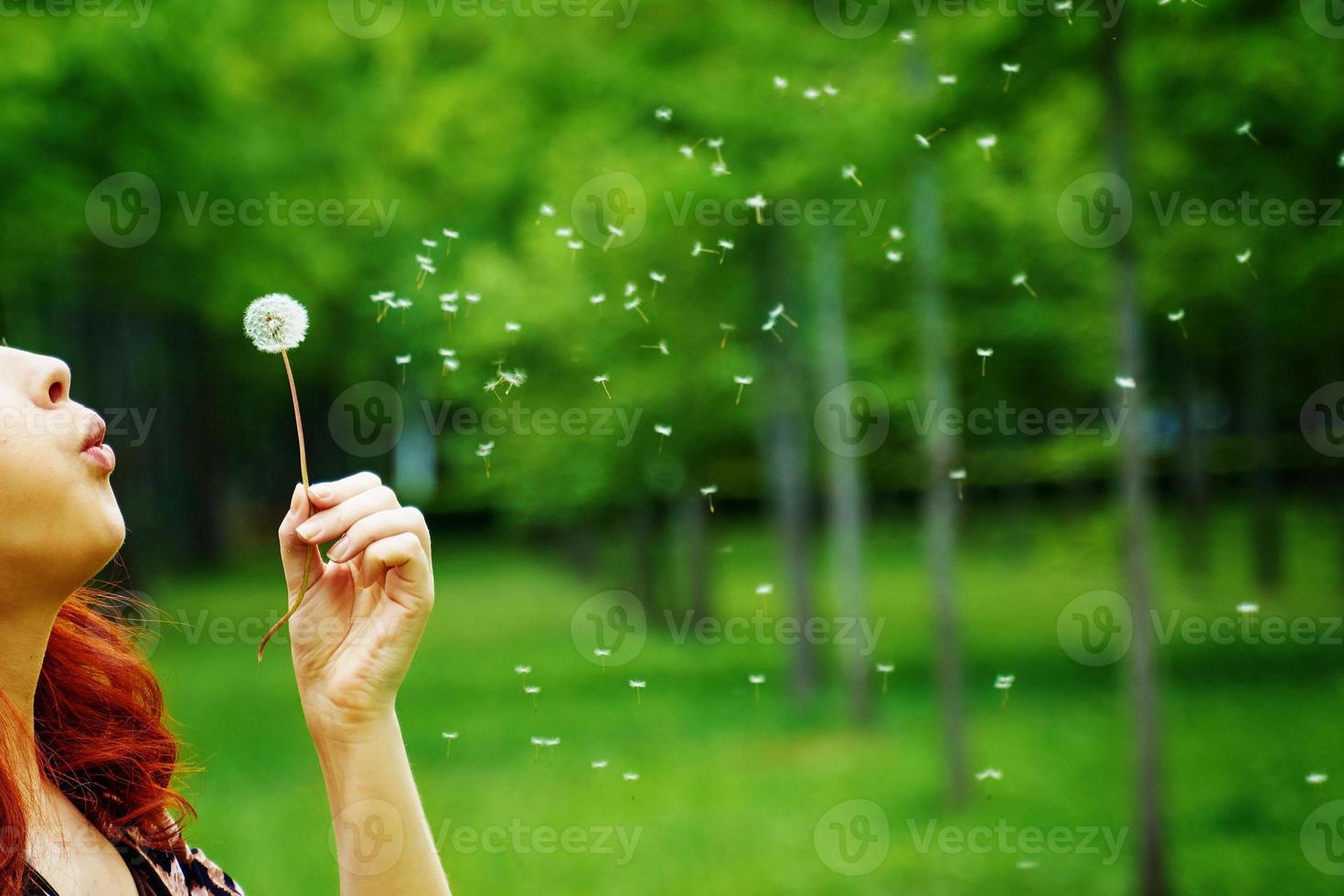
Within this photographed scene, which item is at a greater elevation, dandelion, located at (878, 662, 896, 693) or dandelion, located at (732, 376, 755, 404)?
dandelion, located at (732, 376, 755, 404)

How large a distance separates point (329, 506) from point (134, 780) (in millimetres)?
572

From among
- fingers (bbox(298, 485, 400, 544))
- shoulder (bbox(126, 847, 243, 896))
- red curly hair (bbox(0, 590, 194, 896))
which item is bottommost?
shoulder (bbox(126, 847, 243, 896))

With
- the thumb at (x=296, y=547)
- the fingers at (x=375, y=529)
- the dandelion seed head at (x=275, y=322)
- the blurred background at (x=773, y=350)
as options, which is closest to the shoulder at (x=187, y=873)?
the thumb at (x=296, y=547)

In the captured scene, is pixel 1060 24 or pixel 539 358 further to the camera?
pixel 539 358

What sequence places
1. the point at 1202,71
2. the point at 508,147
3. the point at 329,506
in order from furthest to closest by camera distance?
the point at 508,147
the point at 1202,71
the point at 329,506

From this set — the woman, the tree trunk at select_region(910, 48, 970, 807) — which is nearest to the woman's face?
the woman

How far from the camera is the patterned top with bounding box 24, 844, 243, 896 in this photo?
5.68ft

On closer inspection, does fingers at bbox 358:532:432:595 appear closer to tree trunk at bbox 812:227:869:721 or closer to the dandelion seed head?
the dandelion seed head

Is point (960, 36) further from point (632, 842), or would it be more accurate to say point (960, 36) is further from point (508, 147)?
point (508, 147)

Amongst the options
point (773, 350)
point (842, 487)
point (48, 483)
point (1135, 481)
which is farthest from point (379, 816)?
point (773, 350)

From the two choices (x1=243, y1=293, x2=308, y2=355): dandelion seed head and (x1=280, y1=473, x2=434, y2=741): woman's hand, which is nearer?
(x1=280, y1=473, x2=434, y2=741): woman's hand

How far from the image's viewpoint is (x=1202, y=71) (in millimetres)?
7590

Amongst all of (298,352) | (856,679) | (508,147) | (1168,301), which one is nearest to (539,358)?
(508,147)

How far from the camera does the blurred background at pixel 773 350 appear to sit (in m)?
7.45
